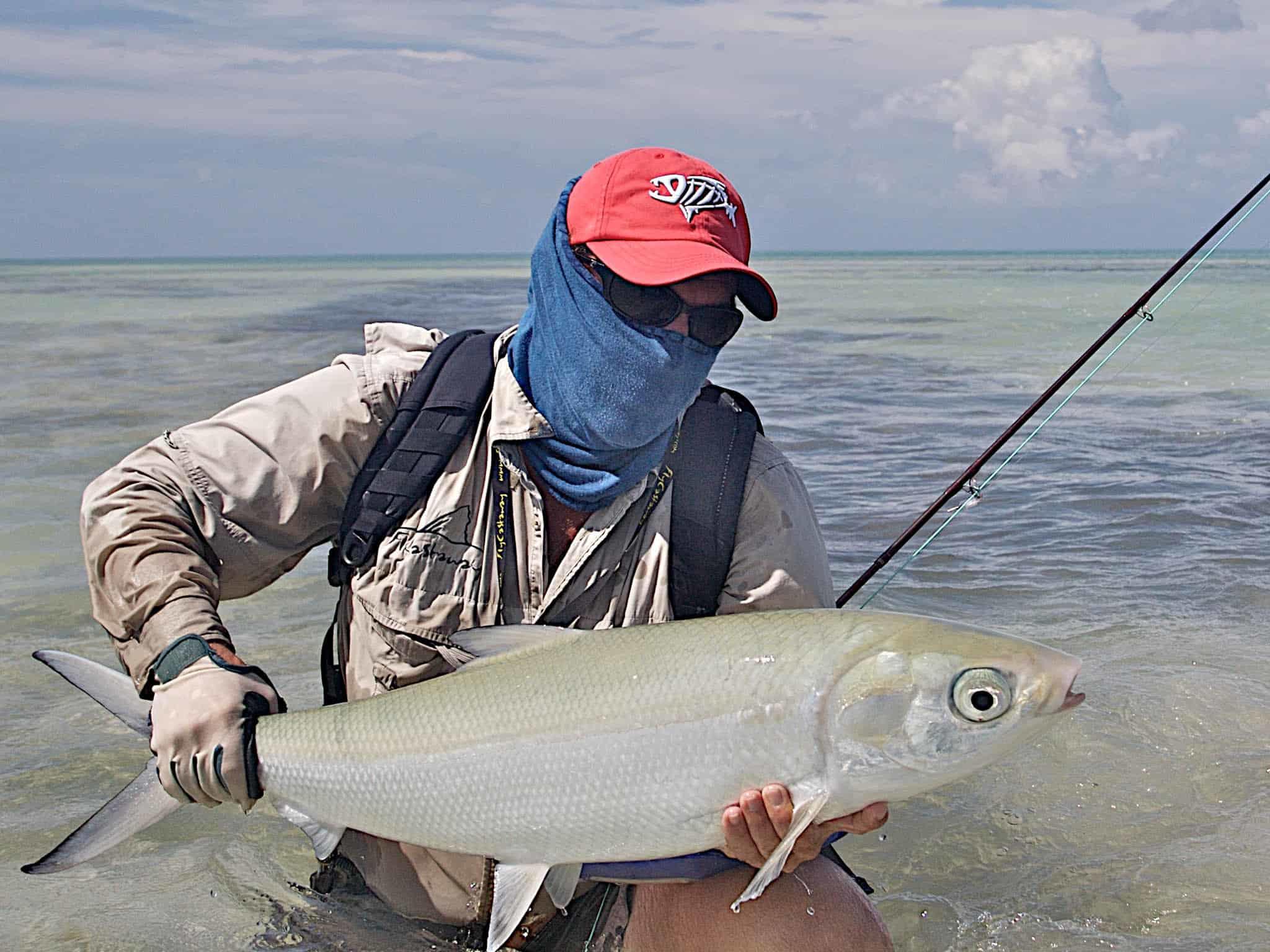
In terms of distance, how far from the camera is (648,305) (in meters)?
2.82

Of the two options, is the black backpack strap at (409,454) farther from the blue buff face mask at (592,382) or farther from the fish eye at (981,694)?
the fish eye at (981,694)

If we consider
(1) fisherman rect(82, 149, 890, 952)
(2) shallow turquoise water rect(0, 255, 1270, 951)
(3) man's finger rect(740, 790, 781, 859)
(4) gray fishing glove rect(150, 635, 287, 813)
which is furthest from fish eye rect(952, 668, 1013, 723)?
(2) shallow turquoise water rect(0, 255, 1270, 951)

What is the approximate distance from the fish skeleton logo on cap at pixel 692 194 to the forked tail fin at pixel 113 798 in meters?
1.49

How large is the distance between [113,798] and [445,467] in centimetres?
95

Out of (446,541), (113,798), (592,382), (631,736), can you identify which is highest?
(592,382)

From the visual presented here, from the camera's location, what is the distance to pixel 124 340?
2317 cm

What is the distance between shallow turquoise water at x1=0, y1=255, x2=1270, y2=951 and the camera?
3.53 m

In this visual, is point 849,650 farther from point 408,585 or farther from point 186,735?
point 186,735

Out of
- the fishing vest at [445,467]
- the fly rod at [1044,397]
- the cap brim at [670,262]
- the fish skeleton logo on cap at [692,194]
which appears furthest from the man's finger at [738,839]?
the fly rod at [1044,397]

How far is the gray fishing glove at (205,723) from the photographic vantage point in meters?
2.38

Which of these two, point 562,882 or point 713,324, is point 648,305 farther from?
point 562,882

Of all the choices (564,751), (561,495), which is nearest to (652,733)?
(564,751)

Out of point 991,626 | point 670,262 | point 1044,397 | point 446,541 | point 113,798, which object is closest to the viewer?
point 113,798

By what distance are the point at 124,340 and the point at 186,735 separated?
74.1 ft
